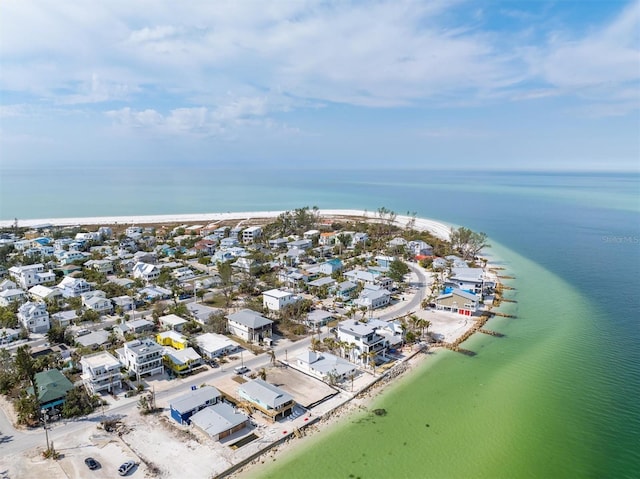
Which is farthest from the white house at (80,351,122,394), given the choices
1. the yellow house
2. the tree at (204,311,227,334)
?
the tree at (204,311,227,334)

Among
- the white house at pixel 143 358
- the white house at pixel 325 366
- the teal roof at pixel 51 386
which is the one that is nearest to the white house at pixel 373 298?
the white house at pixel 325 366

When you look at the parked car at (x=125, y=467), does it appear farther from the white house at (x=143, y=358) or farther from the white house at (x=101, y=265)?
the white house at (x=101, y=265)

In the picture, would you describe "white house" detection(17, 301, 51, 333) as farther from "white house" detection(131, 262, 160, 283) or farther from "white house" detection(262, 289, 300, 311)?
"white house" detection(262, 289, 300, 311)

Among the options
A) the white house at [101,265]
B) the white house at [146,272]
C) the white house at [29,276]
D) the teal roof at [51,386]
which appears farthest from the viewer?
Result: the white house at [101,265]

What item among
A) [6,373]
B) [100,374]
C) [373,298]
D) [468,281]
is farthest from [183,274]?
[468,281]

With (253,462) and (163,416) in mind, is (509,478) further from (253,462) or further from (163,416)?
(163,416)

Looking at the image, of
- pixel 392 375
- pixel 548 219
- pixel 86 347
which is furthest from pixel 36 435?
pixel 548 219
